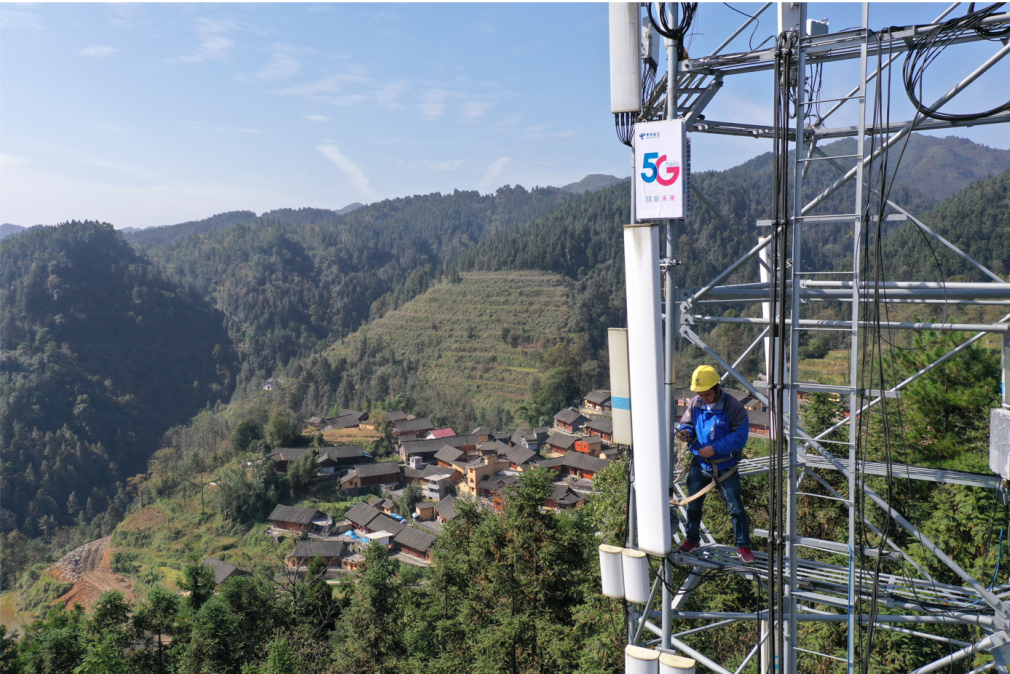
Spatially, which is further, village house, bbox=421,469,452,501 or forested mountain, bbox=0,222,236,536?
forested mountain, bbox=0,222,236,536

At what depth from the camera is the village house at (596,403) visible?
48544 mm

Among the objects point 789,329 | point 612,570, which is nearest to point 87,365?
point 612,570

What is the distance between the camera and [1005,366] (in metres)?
3.52

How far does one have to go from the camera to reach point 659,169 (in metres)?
3.27

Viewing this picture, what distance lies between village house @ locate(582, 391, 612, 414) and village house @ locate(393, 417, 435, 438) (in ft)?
40.9

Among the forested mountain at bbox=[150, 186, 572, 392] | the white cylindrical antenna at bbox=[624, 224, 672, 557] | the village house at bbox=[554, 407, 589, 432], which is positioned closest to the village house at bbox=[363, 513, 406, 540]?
the village house at bbox=[554, 407, 589, 432]

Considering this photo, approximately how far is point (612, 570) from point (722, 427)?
1026 mm

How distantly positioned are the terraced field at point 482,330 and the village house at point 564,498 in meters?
22.3

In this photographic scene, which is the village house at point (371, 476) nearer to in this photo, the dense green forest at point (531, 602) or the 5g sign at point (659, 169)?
the dense green forest at point (531, 602)

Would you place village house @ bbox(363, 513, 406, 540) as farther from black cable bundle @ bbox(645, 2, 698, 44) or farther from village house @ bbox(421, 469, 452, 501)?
black cable bundle @ bbox(645, 2, 698, 44)

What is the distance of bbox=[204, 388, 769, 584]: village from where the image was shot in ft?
97.5

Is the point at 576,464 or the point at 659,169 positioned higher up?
the point at 659,169

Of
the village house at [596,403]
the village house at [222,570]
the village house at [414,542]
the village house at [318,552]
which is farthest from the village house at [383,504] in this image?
the village house at [596,403]

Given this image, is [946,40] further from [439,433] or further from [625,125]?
[439,433]
